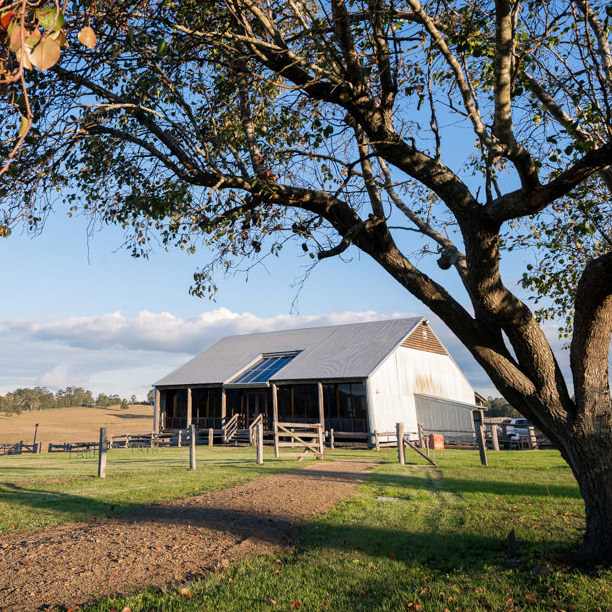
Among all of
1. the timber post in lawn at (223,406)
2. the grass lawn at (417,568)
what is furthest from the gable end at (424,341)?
the grass lawn at (417,568)

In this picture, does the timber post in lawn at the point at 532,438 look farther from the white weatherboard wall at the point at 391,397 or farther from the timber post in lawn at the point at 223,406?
the timber post in lawn at the point at 223,406

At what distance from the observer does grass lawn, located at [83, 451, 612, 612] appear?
4.54m

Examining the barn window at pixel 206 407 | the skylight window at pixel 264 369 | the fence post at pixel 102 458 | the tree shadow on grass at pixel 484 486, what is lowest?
the tree shadow on grass at pixel 484 486

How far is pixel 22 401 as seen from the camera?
94.6 m

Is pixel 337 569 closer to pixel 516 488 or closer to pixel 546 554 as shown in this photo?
pixel 546 554

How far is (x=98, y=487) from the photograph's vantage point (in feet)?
39.0

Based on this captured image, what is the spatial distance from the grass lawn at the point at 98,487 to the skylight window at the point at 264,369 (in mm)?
13655

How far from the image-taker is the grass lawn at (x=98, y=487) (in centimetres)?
862

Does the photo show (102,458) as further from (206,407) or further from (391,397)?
(206,407)

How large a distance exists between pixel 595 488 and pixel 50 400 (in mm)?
113737

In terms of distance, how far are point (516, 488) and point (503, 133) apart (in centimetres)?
883

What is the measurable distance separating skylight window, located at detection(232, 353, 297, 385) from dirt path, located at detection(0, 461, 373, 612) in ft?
70.0

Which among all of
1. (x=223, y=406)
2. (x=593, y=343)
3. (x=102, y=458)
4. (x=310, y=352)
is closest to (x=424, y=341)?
(x=310, y=352)

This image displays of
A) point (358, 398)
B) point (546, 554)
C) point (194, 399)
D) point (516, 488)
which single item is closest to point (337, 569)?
point (546, 554)
